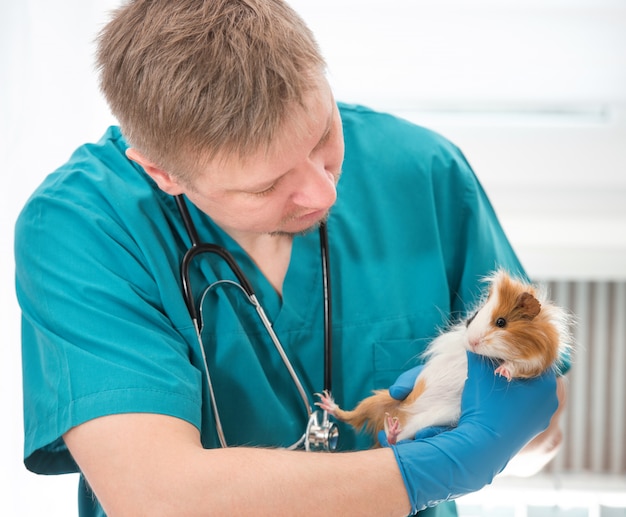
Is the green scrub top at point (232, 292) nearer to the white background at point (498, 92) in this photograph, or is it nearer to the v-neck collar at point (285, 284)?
the v-neck collar at point (285, 284)

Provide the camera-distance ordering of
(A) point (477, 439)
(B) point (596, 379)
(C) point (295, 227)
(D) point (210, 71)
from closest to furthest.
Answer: (D) point (210, 71), (A) point (477, 439), (C) point (295, 227), (B) point (596, 379)

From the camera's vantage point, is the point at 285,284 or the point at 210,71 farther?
the point at 285,284

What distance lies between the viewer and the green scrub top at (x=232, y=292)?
44.9 inches

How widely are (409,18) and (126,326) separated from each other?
4.26ft

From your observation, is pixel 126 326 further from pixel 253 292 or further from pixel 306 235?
pixel 306 235

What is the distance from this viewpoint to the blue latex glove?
1.10 metres

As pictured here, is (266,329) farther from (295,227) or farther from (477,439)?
(477,439)

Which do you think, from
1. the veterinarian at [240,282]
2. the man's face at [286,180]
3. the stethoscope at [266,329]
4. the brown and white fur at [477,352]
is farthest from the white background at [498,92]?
the brown and white fur at [477,352]

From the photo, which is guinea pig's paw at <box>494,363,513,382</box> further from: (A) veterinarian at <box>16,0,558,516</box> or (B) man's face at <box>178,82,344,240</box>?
(B) man's face at <box>178,82,344,240</box>

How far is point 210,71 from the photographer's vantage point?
1.01m

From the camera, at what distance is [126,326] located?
1.15 m

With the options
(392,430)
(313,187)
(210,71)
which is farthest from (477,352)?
(210,71)

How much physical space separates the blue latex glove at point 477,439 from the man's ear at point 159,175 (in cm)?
53

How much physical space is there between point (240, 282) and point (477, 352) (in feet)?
1.42
